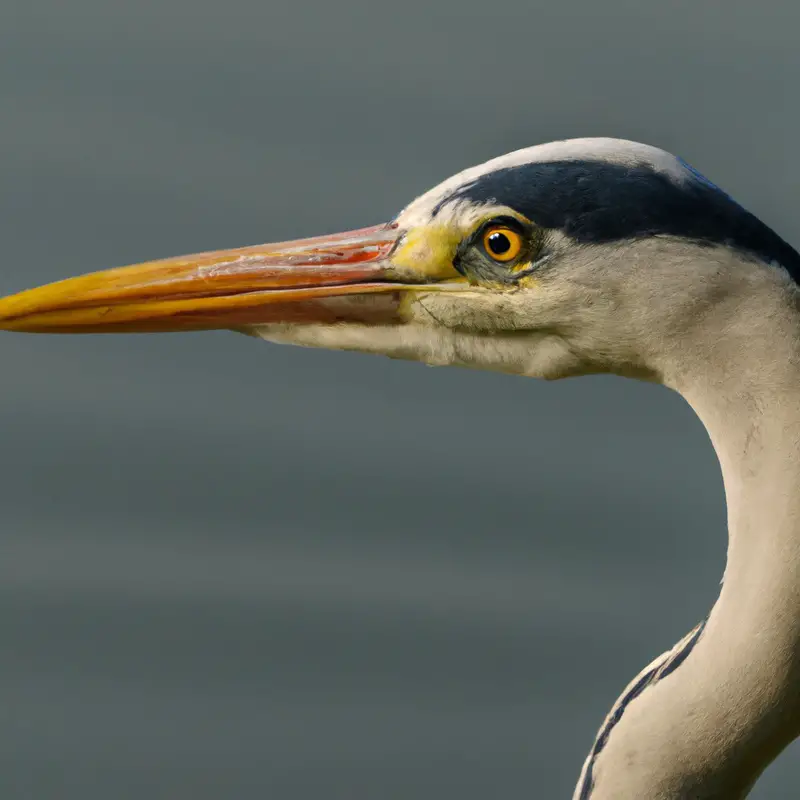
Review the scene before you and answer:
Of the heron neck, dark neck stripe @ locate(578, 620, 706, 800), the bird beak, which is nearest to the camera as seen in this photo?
the heron neck

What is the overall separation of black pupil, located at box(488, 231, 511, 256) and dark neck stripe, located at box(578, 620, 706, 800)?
0.60m

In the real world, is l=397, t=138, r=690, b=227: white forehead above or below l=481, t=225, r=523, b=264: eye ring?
above

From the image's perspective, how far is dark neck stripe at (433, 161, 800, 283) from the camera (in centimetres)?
171

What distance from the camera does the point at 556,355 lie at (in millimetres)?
1898

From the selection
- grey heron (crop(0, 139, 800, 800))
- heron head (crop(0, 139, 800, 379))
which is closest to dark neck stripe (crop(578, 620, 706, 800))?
grey heron (crop(0, 139, 800, 800))

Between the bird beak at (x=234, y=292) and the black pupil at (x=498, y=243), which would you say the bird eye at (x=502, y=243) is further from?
the bird beak at (x=234, y=292)

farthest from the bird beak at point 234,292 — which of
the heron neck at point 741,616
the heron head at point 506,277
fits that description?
the heron neck at point 741,616

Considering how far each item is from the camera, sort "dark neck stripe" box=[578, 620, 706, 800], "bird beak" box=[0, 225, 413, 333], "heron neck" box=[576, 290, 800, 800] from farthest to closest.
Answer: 1. "bird beak" box=[0, 225, 413, 333]
2. "dark neck stripe" box=[578, 620, 706, 800]
3. "heron neck" box=[576, 290, 800, 800]

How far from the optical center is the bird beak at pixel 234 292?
1.97 metres

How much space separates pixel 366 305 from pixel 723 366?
559 mm

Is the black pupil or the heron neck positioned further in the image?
the black pupil

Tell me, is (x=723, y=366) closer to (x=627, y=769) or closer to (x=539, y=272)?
(x=539, y=272)

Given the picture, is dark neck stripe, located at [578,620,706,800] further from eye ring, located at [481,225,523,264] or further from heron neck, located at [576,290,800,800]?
eye ring, located at [481,225,523,264]

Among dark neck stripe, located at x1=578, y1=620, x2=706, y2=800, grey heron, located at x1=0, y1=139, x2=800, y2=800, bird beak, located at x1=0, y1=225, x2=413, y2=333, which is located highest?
bird beak, located at x1=0, y1=225, x2=413, y2=333
